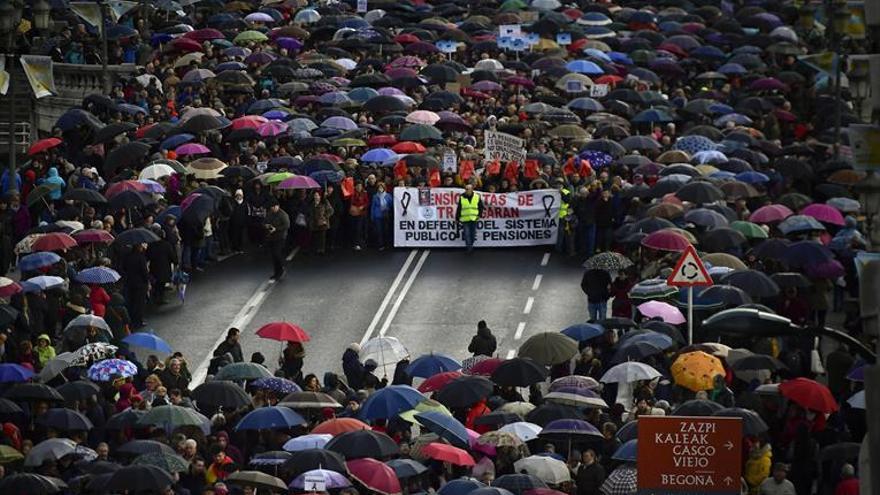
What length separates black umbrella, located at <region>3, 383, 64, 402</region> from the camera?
30.2 meters

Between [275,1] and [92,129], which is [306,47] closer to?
[275,1]

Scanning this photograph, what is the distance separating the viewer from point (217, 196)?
4212 centimetres

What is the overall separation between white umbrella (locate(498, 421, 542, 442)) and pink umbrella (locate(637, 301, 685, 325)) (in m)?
5.81

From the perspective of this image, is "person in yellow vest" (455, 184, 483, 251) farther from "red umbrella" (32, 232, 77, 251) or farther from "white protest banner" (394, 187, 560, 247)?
"red umbrella" (32, 232, 77, 251)

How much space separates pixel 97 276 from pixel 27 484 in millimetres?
10000

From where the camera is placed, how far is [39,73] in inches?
1721

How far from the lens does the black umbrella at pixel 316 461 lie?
2638 centimetres

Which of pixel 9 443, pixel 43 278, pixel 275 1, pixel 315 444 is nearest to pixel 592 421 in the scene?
pixel 315 444

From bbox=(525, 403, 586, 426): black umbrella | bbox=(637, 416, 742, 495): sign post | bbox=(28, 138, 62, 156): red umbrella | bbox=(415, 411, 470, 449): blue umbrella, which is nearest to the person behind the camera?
bbox=(637, 416, 742, 495): sign post

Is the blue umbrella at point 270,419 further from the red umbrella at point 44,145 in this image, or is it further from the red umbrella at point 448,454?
the red umbrella at point 44,145

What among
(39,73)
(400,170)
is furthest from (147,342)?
(400,170)

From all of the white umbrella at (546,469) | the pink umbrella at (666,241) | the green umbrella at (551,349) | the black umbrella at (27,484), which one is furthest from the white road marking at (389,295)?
Result: the black umbrella at (27,484)

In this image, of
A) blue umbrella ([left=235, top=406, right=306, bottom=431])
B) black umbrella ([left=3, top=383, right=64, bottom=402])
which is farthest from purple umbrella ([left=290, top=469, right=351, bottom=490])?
black umbrella ([left=3, top=383, right=64, bottom=402])

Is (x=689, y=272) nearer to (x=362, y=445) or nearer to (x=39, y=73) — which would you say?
(x=362, y=445)
